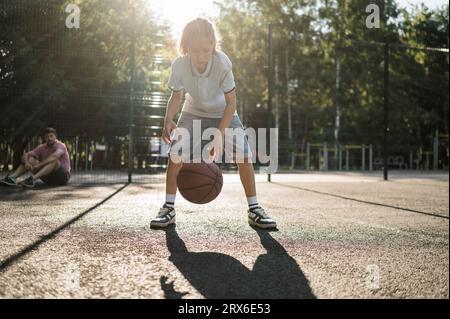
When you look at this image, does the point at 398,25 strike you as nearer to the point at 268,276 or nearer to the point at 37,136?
the point at 37,136

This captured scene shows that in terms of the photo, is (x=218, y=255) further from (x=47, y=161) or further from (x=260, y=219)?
(x=47, y=161)

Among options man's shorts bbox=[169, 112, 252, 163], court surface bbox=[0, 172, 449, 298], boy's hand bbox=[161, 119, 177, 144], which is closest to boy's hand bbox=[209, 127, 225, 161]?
man's shorts bbox=[169, 112, 252, 163]

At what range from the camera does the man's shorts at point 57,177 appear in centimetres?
758

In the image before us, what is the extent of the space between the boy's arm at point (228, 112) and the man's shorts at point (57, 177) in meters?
4.98

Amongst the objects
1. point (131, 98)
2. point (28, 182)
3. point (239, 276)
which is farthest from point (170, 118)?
point (131, 98)

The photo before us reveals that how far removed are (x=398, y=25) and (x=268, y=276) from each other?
22.7 m

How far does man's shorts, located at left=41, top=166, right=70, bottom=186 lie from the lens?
758 centimetres

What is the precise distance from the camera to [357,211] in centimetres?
480

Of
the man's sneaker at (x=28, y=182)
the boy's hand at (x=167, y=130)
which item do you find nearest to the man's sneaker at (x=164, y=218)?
the boy's hand at (x=167, y=130)

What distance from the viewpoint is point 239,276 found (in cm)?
199

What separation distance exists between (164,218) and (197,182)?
0.37 m

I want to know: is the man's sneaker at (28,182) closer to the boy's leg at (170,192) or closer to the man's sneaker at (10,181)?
the man's sneaker at (10,181)

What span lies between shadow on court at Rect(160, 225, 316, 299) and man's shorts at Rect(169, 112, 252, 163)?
951 mm
